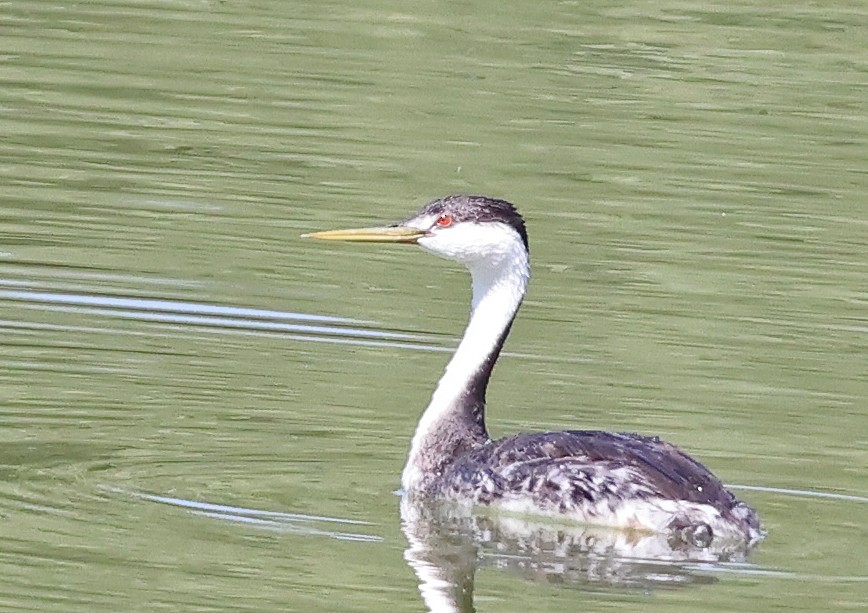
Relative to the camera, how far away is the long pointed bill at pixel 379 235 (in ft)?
35.2

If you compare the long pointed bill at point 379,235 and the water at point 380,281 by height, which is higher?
the long pointed bill at point 379,235

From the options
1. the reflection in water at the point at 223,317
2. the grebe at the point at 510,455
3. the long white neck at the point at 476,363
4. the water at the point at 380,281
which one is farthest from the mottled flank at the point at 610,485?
the reflection in water at the point at 223,317

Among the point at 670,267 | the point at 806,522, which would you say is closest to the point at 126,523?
the point at 806,522

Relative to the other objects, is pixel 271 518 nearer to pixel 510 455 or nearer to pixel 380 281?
pixel 510 455

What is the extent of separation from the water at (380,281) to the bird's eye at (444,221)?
0.91 m

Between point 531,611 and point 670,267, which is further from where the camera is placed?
point 670,267

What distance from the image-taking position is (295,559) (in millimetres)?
8852

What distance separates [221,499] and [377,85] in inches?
392

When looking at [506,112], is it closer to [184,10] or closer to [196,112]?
[196,112]

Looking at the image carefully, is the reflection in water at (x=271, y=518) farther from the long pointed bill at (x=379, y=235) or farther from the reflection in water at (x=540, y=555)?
the long pointed bill at (x=379, y=235)

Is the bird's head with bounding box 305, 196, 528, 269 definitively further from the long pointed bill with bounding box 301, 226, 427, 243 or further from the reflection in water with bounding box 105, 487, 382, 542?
the reflection in water with bounding box 105, 487, 382, 542

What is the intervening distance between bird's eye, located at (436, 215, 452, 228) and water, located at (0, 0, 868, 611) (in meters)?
0.91

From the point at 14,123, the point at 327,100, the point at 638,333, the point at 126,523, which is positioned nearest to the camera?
the point at 126,523

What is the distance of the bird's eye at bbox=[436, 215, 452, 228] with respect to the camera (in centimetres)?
1075
